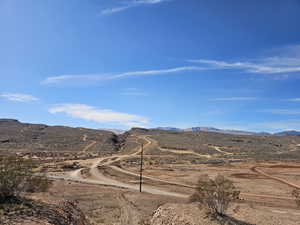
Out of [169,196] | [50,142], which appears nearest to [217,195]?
[169,196]

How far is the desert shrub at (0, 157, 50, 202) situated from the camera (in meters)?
15.0

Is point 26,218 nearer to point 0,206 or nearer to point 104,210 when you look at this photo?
point 0,206

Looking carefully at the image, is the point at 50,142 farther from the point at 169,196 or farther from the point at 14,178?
the point at 14,178

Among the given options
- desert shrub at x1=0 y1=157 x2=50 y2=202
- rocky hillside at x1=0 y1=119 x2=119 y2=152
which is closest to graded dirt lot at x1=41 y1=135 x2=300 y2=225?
desert shrub at x1=0 y1=157 x2=50 y2=202

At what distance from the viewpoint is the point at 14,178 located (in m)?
15.4

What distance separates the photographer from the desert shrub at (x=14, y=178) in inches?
590

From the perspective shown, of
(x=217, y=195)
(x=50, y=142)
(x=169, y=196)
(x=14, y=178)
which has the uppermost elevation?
(x=14, y=178)

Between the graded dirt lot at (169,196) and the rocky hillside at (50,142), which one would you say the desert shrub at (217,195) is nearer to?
the graded dirt lot at (169,196)

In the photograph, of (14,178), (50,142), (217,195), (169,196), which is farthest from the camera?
(50,142)

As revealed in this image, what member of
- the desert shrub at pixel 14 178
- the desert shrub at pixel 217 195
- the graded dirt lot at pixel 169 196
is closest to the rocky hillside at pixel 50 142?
the graded dirt lot at pixel 169 196

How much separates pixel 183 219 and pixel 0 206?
1263 centimetres

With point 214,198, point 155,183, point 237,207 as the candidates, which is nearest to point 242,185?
point 155,183

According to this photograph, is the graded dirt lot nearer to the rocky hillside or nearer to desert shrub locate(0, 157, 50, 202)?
desert shrub locate(0, 157, 50, 202)

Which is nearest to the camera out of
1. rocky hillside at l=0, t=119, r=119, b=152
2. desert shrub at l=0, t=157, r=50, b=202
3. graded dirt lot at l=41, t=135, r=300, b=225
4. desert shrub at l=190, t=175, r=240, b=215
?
desert shrub at l=0, t=157, r=50, b=202
